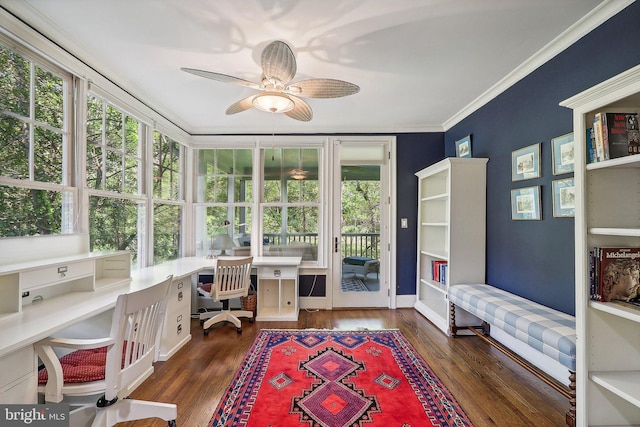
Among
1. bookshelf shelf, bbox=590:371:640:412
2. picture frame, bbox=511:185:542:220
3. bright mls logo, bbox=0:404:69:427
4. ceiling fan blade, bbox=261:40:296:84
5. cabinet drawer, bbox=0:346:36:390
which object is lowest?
bright mls logo, bbox=0:404:69:427

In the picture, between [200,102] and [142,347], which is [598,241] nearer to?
[142,347]

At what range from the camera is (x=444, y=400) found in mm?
1881

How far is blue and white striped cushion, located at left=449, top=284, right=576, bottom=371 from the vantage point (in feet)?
5.40

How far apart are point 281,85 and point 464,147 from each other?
2502mm

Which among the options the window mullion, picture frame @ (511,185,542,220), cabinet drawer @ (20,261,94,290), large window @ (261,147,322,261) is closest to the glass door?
large window @ (261,147,322,261)

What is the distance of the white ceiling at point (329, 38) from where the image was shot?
5.53ft

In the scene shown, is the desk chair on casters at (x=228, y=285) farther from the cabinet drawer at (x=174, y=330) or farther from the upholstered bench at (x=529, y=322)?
the upholstered bench at (x=529, y=322)

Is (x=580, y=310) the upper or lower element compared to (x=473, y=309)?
upper

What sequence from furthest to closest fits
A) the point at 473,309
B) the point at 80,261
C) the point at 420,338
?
the point at 420,338
the point at 473,309
the point at 80,261

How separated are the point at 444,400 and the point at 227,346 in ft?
6.52

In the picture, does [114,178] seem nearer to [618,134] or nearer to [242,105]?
[242,105]

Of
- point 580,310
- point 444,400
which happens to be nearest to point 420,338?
point 444,400

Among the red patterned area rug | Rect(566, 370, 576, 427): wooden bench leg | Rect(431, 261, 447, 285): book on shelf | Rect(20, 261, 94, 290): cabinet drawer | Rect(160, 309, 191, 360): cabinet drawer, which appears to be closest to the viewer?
Rect(20, 261, 94, 290): cabinet drawer

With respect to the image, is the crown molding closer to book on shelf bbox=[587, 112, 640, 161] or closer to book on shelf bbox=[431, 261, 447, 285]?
book on shelf bbox=[587, 112, 640, 161]
